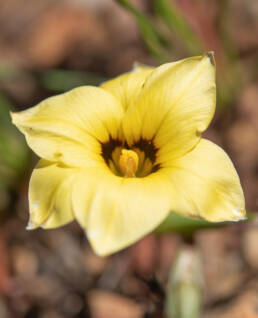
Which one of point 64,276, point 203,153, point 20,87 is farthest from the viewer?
point 20,87

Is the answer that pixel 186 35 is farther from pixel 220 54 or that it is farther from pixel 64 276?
pixel 64 276

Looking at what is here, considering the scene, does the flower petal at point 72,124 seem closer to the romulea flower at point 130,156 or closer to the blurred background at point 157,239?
the romulea flower at point 130,156

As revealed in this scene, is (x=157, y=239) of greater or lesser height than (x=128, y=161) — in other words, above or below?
below

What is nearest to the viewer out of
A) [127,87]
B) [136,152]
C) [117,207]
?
[117,207]

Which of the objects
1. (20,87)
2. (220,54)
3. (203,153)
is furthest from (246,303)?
(20,87)

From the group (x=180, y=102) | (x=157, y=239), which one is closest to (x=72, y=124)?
(x=180, y=102)

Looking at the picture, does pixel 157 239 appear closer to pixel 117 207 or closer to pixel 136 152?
pixel 136 152

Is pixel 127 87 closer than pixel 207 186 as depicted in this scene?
No
